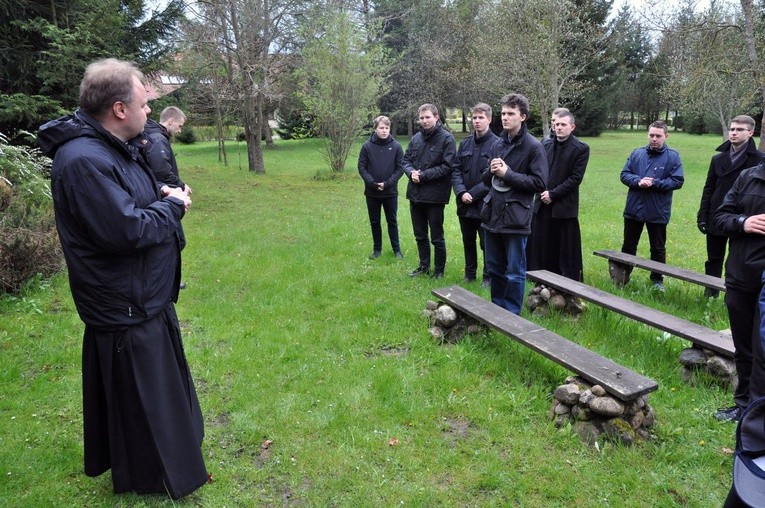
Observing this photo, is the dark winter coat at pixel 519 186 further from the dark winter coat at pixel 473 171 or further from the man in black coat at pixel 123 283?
the man in black coat at pixel 123 283

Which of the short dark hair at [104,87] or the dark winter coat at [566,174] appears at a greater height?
the short dark hair at [104,87]

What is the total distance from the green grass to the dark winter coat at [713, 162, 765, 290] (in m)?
1.02

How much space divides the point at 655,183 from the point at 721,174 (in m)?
0.66

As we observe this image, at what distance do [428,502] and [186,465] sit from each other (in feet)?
4.37

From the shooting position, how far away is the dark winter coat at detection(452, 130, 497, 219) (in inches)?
249

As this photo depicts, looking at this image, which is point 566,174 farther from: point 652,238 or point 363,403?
point 363,403

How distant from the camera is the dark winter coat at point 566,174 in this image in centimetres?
619

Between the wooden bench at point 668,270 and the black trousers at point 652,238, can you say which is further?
the black trousers at point 652,238

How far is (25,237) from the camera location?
20.5 ft

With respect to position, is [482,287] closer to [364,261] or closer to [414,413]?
[364,261]

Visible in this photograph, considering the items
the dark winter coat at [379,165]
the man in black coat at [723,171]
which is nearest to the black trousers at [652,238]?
the man in black coat at [723,171]

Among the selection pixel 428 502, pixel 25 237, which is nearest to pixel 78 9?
pixel 25 237

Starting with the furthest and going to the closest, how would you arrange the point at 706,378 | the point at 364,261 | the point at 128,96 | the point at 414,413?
the point at 364,261
the point at 706,378
the point at 414,413
the point at 128,96

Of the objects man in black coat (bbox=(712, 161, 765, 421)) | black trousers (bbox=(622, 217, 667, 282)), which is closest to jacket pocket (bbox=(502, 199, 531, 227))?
man in black coat (bbox=(712, 161, 765, 421))
